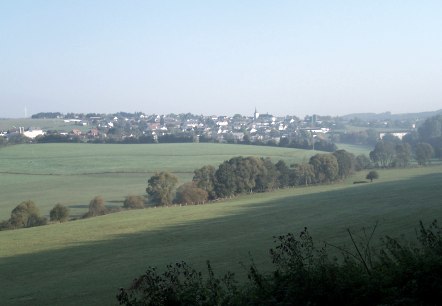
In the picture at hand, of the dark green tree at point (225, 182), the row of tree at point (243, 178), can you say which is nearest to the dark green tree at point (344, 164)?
the row of tree at point (243, 178)

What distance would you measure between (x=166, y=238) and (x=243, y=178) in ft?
139

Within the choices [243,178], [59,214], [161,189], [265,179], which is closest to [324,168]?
[265,179]

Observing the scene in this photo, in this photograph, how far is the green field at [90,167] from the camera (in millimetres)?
76500

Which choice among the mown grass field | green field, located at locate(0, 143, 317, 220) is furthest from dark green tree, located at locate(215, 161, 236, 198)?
the mown grass field

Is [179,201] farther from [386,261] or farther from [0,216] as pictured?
[386,261]

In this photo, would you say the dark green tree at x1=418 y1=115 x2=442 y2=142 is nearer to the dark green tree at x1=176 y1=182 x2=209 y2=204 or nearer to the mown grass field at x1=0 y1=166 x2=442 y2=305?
the dark green tree at x1=176 y1=182 x2=209 y2=204

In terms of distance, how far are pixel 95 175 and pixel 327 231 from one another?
228ft

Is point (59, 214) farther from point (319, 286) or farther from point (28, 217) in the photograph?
point (319, 286)

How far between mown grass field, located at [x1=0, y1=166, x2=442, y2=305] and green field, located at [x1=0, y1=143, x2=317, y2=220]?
77.3 ft

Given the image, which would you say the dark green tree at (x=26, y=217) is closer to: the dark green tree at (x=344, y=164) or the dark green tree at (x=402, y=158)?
the dark green tree at (x=344, y=164)

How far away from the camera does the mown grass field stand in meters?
22.0

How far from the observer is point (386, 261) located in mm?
11180

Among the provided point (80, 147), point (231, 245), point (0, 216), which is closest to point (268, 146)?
point (80, 147)

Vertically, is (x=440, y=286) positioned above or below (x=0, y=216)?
above
